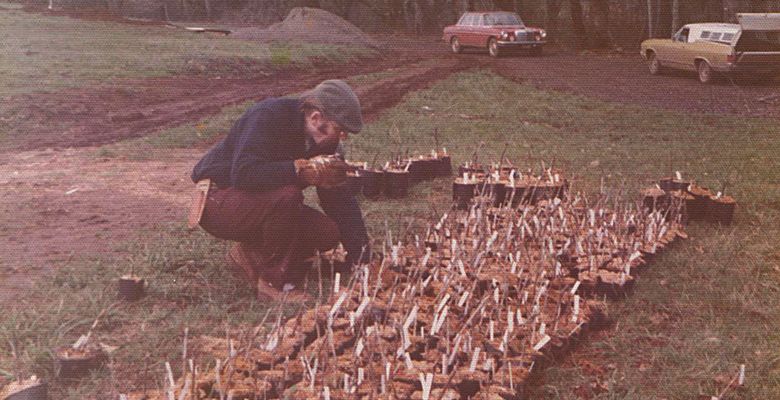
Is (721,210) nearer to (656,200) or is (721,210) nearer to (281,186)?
(656,200)

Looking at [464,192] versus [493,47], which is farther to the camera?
[493,47]

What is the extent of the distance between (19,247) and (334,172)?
93.0 inches

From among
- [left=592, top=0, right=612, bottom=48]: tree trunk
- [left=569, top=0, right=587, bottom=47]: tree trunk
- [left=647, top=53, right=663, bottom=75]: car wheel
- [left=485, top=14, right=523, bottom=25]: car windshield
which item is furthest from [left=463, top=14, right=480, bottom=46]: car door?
[left=647, top=53, right=663, bottom=75]: car wheel

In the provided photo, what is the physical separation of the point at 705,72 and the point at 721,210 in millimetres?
11506

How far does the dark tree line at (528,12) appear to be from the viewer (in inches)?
1077

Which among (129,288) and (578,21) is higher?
(578,21)

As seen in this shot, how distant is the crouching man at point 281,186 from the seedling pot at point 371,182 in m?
1.97

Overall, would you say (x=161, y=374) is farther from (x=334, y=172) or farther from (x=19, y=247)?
(x=19, y=247)

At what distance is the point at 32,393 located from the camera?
10.3ft

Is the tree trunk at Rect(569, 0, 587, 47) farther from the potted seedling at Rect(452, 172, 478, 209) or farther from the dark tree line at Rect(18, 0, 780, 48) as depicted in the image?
the potted seedling at Rect(452, 172, 478, 209)

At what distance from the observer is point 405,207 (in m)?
6.59

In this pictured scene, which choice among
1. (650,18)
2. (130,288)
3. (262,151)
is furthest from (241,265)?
(650,18)

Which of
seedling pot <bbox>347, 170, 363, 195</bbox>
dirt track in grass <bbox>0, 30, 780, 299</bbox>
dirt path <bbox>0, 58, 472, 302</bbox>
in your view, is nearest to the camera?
dirt path <bbox>0, 58, 472, 302</bbox>

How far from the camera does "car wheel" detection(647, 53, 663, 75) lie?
18.9 m
